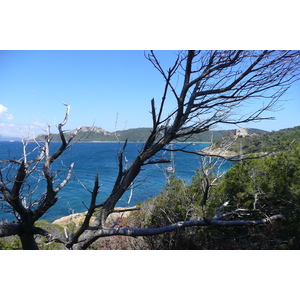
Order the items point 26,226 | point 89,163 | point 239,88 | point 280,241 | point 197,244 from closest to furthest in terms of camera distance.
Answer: point 239,88 → point 26,226 → point 280,241 → point 197,244 → point 89,163

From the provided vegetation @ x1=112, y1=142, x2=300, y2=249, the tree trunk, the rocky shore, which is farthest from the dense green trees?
the tree trunk

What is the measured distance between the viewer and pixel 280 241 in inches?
108

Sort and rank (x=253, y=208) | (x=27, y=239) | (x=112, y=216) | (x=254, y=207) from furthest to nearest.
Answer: (x=112, y=216)
(x=253, y=208)
(x=254, y=207)
(x=27, y=239)

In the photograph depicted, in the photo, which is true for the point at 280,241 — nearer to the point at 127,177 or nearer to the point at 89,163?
the point at 127,177

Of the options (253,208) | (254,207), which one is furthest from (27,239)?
(253,208)

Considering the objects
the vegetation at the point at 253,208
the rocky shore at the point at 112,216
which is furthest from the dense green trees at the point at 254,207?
the rocky shore at the point at 112,216

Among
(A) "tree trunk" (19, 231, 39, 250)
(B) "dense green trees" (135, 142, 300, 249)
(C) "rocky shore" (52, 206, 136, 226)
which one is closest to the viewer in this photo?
(C) "rocky shore" (52, 206, 136, 226)

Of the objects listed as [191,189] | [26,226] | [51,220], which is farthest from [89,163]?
[26,226]

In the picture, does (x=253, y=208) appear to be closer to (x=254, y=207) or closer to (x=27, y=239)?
(x=254, y=207)

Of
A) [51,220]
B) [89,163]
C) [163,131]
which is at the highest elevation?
[163,131]

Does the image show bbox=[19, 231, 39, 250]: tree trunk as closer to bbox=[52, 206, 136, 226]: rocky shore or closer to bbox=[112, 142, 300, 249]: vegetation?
bbox=[52, 206, 136, 226]: rocky shore

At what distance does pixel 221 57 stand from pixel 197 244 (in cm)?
286

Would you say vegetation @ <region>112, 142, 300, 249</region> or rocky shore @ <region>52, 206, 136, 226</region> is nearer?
rocky shore @ <region>52, 206, 136, 226</region>

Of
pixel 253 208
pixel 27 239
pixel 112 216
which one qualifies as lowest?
pixel 112 216
